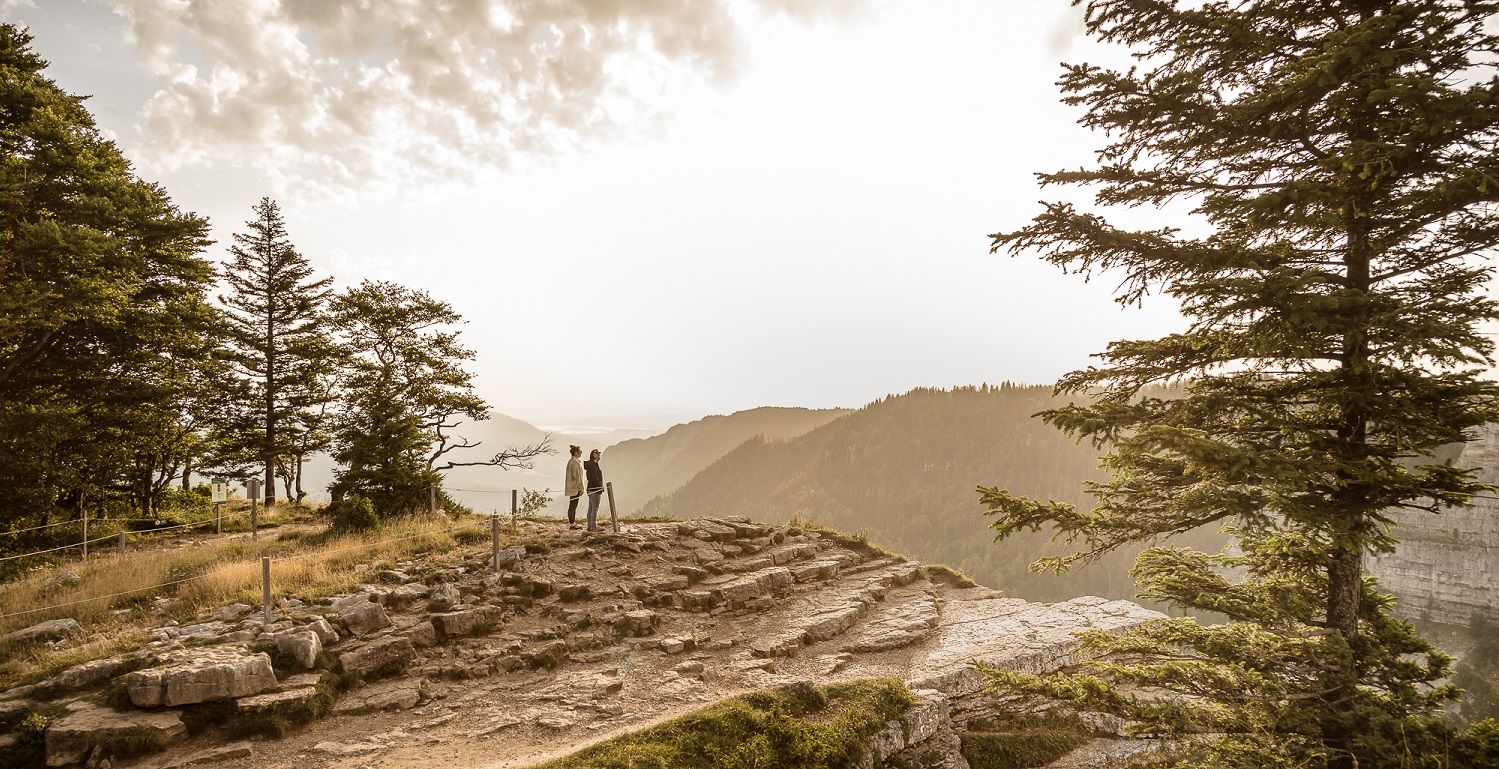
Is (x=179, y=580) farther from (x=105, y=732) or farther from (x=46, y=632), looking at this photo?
(x=105, y=732)

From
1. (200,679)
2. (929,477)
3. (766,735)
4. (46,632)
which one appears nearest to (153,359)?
(46,632)

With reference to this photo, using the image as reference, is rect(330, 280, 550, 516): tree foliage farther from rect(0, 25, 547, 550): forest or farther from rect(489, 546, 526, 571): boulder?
rect(489, 546, 526, 571): boulder

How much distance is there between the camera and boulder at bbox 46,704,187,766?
794 cm

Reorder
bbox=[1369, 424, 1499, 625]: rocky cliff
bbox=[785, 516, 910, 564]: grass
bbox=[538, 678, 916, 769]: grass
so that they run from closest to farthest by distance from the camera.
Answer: bbox=[538, 678, 916, 769]: grass → bbox=[785, 516, 910, 564]: grass → bbox=[1369, 424, 1499, 625]: rocky cliff

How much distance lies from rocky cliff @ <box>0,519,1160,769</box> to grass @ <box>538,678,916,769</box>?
15.1 inches

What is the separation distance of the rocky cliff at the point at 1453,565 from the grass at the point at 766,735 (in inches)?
4122

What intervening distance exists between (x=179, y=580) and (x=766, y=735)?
1403 centimetres

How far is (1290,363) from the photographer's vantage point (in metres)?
6.95

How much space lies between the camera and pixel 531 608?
13305 millimetres

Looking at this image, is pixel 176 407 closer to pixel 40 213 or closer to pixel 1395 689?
pixel 40 213

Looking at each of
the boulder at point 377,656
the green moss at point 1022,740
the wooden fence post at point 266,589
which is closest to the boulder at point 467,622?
the boulder at point 377,656

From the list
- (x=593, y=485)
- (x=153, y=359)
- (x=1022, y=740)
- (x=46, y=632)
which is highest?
(x=153, y=359)

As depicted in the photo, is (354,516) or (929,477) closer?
(354,516)

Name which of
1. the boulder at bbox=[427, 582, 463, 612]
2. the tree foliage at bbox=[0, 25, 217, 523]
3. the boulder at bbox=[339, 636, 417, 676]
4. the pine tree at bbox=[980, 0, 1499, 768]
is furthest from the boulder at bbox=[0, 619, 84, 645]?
the pine tree at bbox=[980, 0, 1499, 768]
